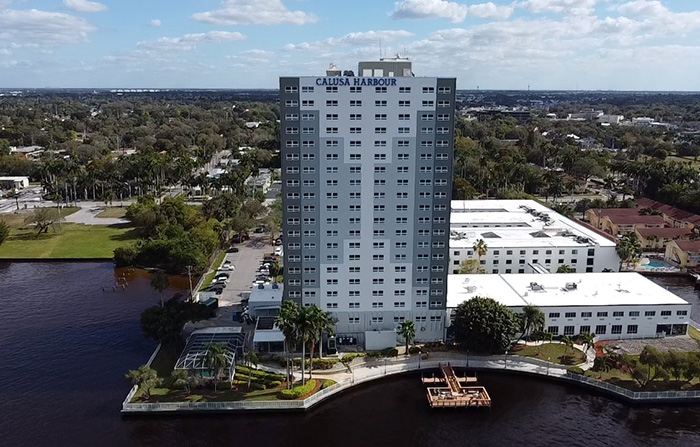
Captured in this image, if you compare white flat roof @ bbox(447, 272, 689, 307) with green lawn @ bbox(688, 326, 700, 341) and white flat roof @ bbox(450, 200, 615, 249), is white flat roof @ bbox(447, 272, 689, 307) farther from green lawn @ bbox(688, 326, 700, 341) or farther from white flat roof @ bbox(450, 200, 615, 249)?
white flat roof @ bbox(450, 200, 615, 249)

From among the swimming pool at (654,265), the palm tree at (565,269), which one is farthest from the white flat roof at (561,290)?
the swimming pool at (654,265)

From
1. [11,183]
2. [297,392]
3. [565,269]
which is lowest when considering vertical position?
[297,392]

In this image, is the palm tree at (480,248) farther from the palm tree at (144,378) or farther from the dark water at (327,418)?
the palm tree at (144,378)

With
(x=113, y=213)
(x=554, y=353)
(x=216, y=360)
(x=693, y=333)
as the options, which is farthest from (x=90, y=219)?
(x=693, y=333)

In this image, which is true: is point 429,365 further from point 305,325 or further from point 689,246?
point 689,246

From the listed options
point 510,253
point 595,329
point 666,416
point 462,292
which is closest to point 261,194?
point 510,253

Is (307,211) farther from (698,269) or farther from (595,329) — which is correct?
(698,269)

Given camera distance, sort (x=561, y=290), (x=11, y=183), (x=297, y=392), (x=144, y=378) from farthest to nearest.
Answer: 1. (x=11, y=183)
2. (x=561, y=290)
3. (x=297, y=392)
4. (x=144, y=378)
